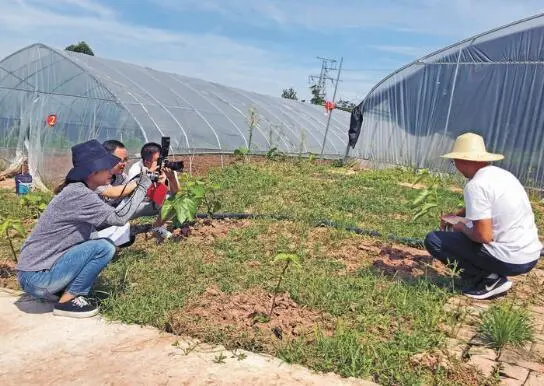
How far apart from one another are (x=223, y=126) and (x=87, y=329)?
10814 mm

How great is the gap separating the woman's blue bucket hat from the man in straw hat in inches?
93.1

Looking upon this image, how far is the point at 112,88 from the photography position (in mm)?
11055

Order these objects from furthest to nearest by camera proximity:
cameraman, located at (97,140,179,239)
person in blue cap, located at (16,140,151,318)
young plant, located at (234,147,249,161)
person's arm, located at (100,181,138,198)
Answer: young plant, located at (234,147,249,161), cameraman, located at (97,140,179,239), person's arm, located at (100,181,138,198), person in blue cap, located at (16,140,151,318)

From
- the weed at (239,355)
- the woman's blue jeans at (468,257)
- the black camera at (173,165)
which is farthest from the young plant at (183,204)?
the woman's blue jeans at (468,257)

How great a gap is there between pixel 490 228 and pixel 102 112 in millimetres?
8834

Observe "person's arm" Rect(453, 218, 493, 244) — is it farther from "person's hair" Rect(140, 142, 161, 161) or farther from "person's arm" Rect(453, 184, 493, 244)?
"person's hair" Rect(140, 142, 161, 161)

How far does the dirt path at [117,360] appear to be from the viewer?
2618mm

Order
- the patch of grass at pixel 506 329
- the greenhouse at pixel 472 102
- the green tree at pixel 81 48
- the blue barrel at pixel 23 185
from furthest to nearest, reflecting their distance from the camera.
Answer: the green tree at pixel 81 48 → the greenhouse at pixel 472 102 → the blue barrel at pixel 23 185 → the patch of grass at pixel 506 329

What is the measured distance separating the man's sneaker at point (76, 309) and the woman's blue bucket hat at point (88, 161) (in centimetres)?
80

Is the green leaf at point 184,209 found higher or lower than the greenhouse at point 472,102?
lower

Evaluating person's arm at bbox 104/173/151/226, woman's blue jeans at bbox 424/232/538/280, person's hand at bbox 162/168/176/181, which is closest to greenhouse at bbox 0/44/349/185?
person's hand at bbox 162/168/176/181

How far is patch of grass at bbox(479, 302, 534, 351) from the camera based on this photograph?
2977 mm

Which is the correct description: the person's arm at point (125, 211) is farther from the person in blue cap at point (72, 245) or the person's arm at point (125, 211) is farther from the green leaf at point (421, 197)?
the green leaf at point (421, 197)

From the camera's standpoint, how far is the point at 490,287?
149 inches
